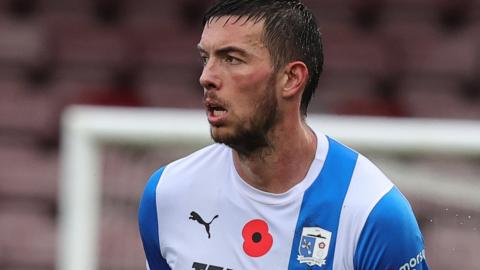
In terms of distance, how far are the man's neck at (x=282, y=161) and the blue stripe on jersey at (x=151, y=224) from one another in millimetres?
287

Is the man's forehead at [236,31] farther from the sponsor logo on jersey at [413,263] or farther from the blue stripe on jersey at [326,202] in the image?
the sponsor logo on jersey at [413,263]

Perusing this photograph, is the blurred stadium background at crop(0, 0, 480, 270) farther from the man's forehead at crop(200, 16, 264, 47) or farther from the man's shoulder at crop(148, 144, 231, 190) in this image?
the man's forehead at crop(200, 16, 264, 47)

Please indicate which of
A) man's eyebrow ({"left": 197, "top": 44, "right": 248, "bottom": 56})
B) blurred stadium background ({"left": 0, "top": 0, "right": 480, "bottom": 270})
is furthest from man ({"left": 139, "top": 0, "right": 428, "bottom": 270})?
blurred stadium background ({"left": 0, "top": 0, "right": 480, "bottom": 270})

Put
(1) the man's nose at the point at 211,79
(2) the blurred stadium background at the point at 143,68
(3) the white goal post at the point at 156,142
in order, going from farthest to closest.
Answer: (2) the blurred stadium background at the point at 143,68 < (3) the white goal post at the point at 156,142 < (1) the man's nose at the point at 211,79

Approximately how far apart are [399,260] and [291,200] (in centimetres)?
30

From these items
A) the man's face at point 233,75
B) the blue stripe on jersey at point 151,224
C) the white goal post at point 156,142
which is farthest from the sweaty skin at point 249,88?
the white goal post at point 156,142

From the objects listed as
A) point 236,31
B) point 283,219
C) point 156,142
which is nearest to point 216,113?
point 236,31

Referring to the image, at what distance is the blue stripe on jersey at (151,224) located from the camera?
2.81 meters

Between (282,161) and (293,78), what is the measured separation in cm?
21

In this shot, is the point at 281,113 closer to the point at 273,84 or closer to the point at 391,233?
the point at 273,84

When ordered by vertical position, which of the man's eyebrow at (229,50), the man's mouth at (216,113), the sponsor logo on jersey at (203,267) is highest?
the man's eyebrow at (229,50)

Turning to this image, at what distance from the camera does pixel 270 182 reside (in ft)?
8.70

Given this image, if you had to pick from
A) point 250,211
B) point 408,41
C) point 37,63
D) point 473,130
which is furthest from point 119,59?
point 250,211

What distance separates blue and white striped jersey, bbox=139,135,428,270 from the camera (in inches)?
100
